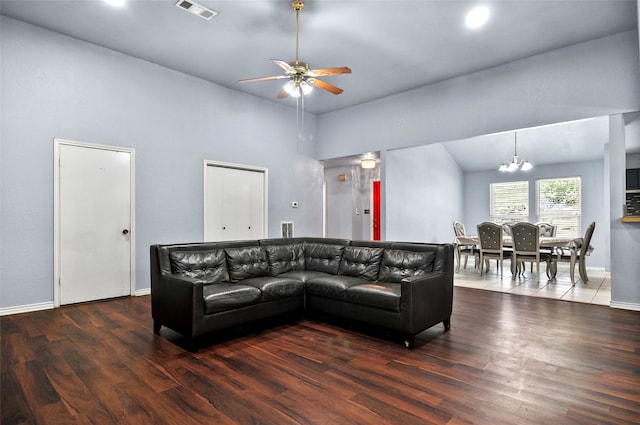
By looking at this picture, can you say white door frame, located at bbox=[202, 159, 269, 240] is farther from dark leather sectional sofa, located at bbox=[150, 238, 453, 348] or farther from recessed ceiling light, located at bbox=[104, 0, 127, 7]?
recessed ceiling light, located at bbox=[104, 0, 127, 7]

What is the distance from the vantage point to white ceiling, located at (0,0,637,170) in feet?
12.5

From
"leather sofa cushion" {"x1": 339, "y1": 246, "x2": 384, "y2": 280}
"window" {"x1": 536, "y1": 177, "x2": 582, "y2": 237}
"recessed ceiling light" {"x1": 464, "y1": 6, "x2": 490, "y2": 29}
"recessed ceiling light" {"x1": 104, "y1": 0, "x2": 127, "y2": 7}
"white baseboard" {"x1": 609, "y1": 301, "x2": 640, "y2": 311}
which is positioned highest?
"recessed ceiling light" {"x1": 104, "y1": 0, "x2": 127, "y2": 7}

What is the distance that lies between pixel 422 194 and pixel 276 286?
5.59 m

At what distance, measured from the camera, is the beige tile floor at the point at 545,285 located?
4887 mm

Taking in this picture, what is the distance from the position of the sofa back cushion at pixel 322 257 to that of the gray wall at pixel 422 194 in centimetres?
262

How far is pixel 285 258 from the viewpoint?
436 cm

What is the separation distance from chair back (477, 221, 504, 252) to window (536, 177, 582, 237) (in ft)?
11.1

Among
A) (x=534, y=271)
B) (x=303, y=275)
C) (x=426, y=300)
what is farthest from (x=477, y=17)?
(x=534, y=271)

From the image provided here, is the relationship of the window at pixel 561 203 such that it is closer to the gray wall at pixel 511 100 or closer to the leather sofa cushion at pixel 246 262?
the gray wall at pixel 511 100

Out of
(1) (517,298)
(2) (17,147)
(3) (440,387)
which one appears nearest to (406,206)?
(1) (517,298)

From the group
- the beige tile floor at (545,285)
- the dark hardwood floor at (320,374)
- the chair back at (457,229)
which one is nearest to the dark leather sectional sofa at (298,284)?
the dark hardwood floor at (320,374)

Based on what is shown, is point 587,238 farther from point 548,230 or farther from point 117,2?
point 117,2

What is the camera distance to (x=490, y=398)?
7.12 feet

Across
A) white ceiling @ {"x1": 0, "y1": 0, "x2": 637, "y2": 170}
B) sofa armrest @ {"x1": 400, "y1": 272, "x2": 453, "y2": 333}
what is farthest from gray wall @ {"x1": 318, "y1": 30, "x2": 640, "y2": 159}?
sofa armrest @ {"x1": 400, "y1": 272, "x2": 453, "y2": 333}
